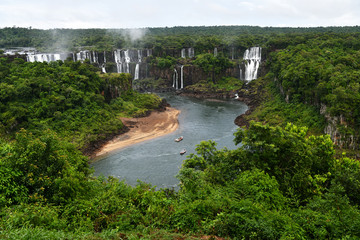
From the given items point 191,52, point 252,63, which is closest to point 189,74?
point 191,52

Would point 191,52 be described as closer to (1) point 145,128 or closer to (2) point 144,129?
(1) point 145,128

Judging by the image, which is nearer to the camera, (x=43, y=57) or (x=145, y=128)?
(x=145, y=128)

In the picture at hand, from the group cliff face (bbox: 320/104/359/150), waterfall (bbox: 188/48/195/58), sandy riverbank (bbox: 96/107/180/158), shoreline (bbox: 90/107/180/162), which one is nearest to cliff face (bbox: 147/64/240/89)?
waterfall (bbox: 188/48/195/58)

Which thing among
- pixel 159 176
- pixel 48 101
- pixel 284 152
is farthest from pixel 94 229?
pixel 48 101

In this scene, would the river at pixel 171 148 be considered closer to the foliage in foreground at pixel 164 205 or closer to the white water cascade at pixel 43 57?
the foliage in foreground at pixel 164 205

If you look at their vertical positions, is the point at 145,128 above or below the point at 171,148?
above

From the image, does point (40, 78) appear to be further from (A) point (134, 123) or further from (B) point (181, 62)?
(B) point (181, 62)

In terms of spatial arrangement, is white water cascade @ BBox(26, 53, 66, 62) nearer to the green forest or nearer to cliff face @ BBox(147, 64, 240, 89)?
the green forest

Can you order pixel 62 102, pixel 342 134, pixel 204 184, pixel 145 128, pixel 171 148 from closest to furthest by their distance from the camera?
pixel 204 184
pixel 342 134
pixel 171 148
pixel 62 102
pixel 145 128
